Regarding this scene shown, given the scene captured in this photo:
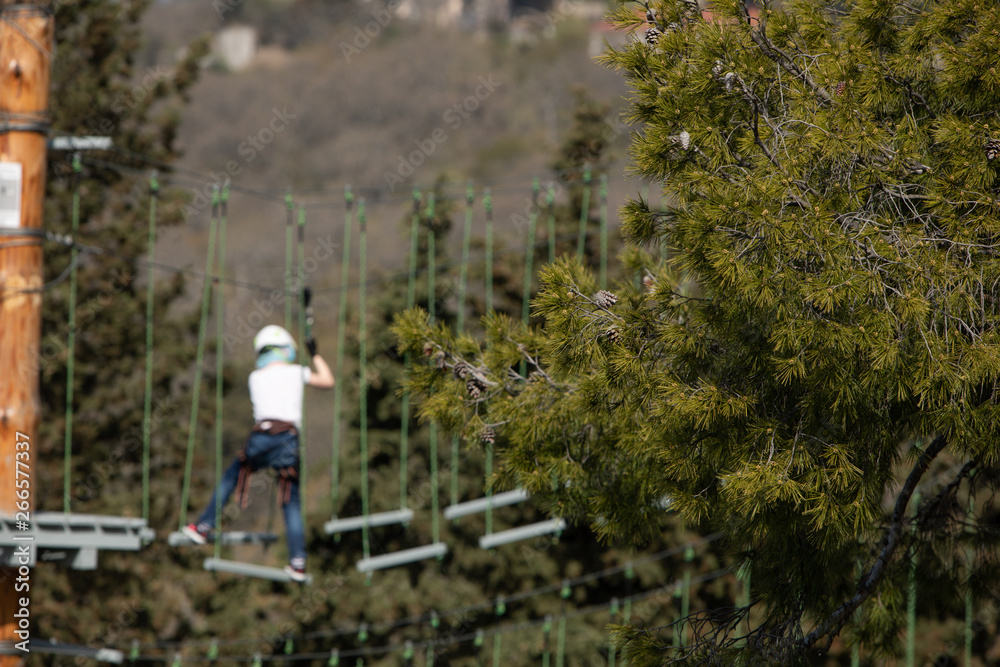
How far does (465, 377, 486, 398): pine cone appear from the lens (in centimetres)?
404

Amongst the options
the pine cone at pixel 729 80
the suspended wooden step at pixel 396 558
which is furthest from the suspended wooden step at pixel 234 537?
the pine cone at pixel 729 80

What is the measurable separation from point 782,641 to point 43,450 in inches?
423

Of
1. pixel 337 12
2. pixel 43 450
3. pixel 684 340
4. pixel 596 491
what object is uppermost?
pixel 337 12

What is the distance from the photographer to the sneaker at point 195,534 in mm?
6012

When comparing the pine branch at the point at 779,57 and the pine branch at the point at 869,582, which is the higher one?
the pine branch at the point at 779,57

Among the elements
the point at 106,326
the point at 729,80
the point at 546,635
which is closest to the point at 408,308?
the point at 729,80

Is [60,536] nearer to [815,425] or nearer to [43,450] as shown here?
[815,425]

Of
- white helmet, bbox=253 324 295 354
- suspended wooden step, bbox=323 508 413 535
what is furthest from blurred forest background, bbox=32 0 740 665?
white helmet, bbox=253 324 295 354

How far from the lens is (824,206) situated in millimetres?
3268

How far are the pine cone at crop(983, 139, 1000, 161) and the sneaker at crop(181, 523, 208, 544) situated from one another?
15.0ft

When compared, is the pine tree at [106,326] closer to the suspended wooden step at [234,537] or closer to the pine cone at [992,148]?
the suspended wooden step at [234,537]

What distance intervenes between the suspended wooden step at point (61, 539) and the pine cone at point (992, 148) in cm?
427

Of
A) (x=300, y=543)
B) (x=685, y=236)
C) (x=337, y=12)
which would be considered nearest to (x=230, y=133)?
(x=337, y=12)

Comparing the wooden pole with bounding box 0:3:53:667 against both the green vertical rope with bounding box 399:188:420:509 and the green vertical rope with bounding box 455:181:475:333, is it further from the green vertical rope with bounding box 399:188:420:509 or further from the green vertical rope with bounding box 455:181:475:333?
the green vertical rope with bounding box 455:181:475:333
